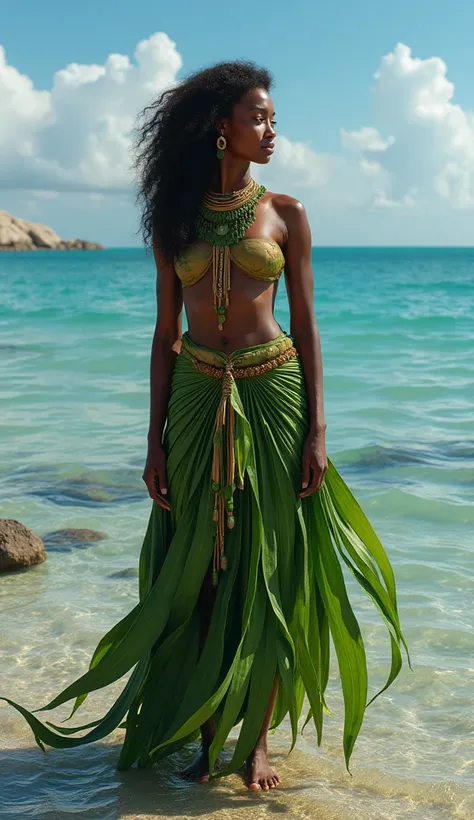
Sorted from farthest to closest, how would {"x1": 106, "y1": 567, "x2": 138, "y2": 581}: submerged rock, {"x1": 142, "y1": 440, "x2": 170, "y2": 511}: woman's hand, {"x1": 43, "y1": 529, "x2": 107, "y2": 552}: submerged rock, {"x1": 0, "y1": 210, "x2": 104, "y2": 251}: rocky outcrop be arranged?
{"x1": 0, "y1": 210, "x2": 104, "y2": 251}: rocky outcrop
{"x1": 43, "y1": 529, "x2": 107, "y2": 552}: submerged rock
{"x1": 106, "y1": 567, "x2": 138, "y2": 581}: submerged rock
{"x1": 142, "y1": 440, "x2": 170, "y2": 511}: woman's hand

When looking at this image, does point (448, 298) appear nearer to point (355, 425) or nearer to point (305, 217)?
point (355, 425)

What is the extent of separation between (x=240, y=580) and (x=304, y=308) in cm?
86

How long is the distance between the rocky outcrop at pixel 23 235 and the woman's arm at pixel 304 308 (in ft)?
313

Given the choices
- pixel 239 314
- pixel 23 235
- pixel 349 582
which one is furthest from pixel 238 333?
pixel 23 235

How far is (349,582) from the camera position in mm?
5672

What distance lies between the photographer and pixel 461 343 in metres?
18.4

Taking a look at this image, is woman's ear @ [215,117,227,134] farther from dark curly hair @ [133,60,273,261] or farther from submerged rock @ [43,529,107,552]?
submerged rock @ [43,529,107,552]

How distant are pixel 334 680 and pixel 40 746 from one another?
4.93 ft

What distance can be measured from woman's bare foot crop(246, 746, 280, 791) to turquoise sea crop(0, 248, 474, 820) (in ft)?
0.12

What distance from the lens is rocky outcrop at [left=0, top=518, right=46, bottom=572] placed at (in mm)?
5805

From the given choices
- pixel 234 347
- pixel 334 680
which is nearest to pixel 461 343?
pixel 334 680

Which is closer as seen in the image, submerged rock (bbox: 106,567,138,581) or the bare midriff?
the bare midriff

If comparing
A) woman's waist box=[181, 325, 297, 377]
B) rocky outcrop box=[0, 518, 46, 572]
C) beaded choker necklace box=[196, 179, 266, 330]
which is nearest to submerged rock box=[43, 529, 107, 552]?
rocky outcrop box=[0, 518, 46, 572]

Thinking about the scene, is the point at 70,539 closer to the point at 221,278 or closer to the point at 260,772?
the point at 260,772
